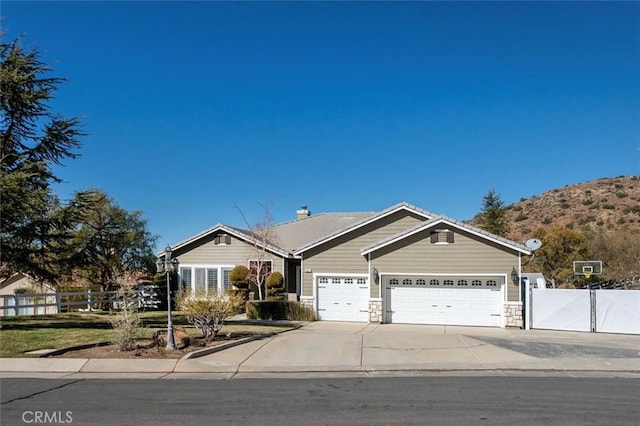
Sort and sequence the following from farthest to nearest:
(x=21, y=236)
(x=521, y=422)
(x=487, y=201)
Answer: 1. (x=487, y=201)
2. (x=21, y=236)
3. (x=521, y=422)

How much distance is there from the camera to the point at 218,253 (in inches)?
1164

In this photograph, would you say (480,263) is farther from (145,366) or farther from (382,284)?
(145,366)

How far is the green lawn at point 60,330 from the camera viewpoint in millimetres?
13602

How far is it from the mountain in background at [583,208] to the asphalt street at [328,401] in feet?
140

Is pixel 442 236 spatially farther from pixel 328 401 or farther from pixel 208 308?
pixel 328 401

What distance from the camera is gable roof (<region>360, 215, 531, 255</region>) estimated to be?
20266 millimetres

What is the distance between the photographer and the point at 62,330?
1672 cm

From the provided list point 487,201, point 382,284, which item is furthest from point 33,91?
point 487,201

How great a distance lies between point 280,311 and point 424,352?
1032cm

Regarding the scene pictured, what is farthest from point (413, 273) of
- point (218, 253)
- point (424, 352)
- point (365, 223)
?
point (218, 253)

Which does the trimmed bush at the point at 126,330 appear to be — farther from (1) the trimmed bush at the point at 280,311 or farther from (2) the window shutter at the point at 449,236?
(2) the window shutter at the point at 449,236

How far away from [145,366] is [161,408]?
395cm

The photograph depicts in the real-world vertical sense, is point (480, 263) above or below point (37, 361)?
above

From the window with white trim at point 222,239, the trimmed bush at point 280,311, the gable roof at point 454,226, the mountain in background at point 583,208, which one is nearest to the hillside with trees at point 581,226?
the mountain in background at point 583,208
